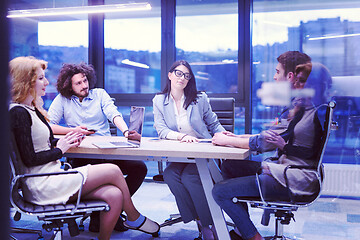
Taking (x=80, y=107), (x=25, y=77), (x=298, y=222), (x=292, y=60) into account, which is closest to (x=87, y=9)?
(x=80, y=107)

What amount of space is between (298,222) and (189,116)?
4.45 ft

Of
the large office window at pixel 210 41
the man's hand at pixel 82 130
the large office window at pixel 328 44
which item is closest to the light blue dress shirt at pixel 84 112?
the man's hand at pixel 82 130

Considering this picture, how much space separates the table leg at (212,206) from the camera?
7.23 ft

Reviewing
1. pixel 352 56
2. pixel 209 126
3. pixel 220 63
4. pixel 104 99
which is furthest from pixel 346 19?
pixel 104 99

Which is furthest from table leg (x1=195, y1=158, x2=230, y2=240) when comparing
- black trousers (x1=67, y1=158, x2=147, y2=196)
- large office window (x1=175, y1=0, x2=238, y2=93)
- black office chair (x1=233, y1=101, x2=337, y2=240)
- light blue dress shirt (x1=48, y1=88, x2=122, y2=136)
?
large office window (x1=175, y1=0, x2=238, y2=93)

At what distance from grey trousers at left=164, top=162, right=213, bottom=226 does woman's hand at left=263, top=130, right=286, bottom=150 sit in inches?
25.4

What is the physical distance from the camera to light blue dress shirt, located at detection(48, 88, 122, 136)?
3.08m

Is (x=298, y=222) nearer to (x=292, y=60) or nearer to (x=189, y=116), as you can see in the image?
(x=189, y=116)

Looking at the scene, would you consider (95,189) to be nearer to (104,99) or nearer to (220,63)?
(104,99)

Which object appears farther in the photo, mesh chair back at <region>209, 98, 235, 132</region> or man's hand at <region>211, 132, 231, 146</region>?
mesh chair back at <region>209, 98, 235, 132</region>

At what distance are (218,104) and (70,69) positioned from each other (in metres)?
1.33

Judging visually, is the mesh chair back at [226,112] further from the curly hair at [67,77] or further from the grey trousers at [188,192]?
the curly hair at [67,77]

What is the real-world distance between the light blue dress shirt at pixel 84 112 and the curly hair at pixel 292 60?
1568 mm

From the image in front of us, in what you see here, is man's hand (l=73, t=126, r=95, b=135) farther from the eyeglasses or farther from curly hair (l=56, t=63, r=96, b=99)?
the eyeglasses
